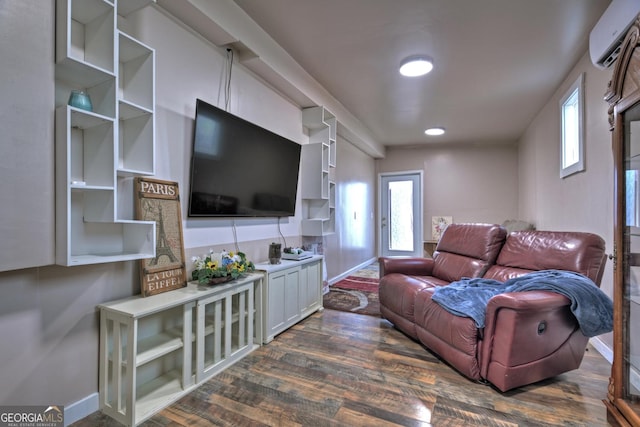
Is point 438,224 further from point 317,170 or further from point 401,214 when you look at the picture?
point 317,170

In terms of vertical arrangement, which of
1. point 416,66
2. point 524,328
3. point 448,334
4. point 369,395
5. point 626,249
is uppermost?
point 416,66

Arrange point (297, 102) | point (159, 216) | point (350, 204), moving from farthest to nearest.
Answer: point (350, 204), point (297, 102), point (159, 216)

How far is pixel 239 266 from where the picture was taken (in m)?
2.09

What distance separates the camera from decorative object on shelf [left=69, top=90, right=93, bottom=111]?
1346 millimetres

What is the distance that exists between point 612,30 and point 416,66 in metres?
1.32

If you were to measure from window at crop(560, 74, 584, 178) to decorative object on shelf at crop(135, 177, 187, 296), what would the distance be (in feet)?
10.8

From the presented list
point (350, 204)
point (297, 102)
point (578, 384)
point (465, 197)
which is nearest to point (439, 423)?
point (578, 384)

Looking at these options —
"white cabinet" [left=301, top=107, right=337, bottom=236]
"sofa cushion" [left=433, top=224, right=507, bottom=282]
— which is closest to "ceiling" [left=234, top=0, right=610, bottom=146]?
"white cabinet" [left=301, top=107, right=337, bottom=236]

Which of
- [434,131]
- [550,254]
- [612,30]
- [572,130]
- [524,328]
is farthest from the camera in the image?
[434,131]


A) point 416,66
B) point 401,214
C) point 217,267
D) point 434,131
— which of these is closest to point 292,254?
point 217,267

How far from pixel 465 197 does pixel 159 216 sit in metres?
5.48

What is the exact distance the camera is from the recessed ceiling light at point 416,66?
2.64m

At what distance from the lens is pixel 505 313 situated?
1.67 m

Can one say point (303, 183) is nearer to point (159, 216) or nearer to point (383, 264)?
point (383, 264)
